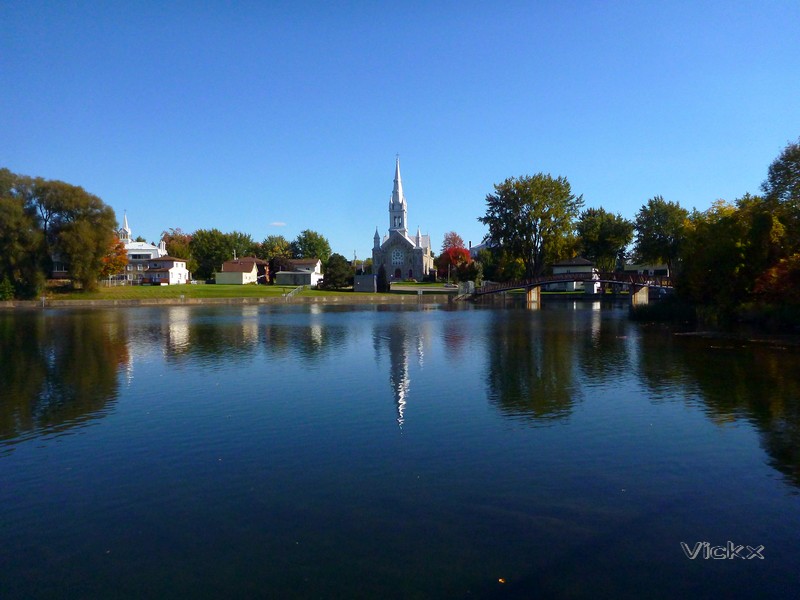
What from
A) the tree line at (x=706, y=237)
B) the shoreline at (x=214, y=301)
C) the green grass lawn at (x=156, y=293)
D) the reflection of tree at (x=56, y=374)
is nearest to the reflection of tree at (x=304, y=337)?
the reflection of tree at (x=56, y=374)

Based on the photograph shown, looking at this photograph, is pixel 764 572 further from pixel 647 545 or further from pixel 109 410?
pixel 109 410

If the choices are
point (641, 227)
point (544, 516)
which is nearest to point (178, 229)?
point (641, 227)

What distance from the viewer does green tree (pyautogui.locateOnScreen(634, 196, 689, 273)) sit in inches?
3568

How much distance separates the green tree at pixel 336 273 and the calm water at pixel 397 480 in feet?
263

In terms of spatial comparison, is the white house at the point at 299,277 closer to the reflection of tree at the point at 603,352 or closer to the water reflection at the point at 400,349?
the water reflection at the point at 400,349

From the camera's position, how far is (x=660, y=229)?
9212cm

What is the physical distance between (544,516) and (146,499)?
698 centimetres

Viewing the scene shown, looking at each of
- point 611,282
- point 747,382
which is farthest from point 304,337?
point 611,282

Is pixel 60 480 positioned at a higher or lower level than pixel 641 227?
lower

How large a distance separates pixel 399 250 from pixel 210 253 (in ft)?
142

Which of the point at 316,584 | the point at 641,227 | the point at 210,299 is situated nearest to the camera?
the point at 316,584

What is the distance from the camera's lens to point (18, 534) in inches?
376

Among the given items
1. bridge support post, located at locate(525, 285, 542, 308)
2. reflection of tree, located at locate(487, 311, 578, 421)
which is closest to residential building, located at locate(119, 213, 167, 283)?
bridge support post, located at locate(525, 285, 542, 308)

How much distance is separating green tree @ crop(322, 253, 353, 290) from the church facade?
24.0 metres
